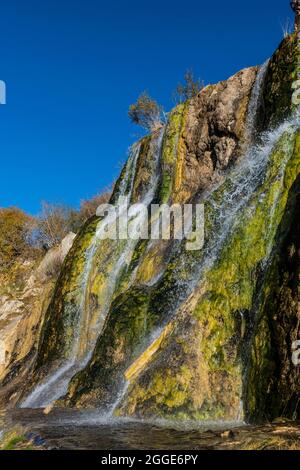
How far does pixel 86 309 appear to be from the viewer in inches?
674

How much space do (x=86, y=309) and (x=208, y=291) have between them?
7.23 metres

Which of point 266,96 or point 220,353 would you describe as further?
point 266,96

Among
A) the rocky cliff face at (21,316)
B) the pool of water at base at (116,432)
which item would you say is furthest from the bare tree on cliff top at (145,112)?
the pool of water at base at (116,432)

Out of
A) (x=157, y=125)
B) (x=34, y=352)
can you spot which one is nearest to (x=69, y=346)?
(x=34, y=352)

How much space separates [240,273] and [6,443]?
203 inches

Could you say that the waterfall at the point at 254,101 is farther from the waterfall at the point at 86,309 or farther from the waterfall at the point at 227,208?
the waterfall at the point at 86,309

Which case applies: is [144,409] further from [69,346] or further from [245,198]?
[69,346]

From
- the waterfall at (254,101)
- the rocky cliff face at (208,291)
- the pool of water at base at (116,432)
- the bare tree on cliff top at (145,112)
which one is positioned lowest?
the pool of water at base at (116,432)

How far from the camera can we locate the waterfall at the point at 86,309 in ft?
46.8

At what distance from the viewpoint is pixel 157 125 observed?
30.2 meters

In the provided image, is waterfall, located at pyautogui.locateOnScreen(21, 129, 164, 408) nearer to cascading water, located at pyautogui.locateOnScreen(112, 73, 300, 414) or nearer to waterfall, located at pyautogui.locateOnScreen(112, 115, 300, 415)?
waterfall, located at pyautogui.locateOnScreen(112, 115, 300, 415)

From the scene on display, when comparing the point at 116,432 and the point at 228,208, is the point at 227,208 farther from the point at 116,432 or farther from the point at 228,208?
the point at 116,432

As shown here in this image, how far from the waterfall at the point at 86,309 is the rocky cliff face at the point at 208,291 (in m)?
0.05

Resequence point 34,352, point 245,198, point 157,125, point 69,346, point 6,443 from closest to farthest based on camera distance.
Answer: point 6,443
point 245,198
point 69,346
point 34,352
point 157,125
